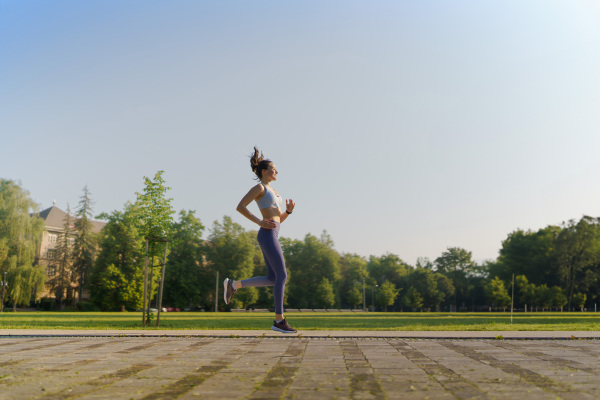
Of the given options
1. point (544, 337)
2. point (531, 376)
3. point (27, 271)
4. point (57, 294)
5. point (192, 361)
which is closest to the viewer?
point (531, 376)

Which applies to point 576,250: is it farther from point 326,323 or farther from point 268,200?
point 268,200

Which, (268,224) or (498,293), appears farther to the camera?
(498,293)

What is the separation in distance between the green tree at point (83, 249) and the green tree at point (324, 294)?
102 ft

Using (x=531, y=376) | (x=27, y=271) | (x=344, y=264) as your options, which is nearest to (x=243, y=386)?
(x=531, y=376)

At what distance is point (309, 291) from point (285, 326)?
235ft

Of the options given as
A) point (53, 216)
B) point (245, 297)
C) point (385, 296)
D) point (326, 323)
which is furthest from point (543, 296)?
point (53, 216)

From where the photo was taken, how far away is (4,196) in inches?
1799

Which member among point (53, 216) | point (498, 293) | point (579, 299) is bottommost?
point (579, 299)

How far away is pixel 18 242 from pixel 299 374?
4800cm

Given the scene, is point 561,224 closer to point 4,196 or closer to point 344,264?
point 344,264

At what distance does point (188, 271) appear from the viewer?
67125mm

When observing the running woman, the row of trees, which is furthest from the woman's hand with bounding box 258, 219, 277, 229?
the row of trees

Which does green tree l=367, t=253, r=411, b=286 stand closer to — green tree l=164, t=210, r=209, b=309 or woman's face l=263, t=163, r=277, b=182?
green tree l=164, t=210, r=209, b=309

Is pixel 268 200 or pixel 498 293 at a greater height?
pixel 268 200
